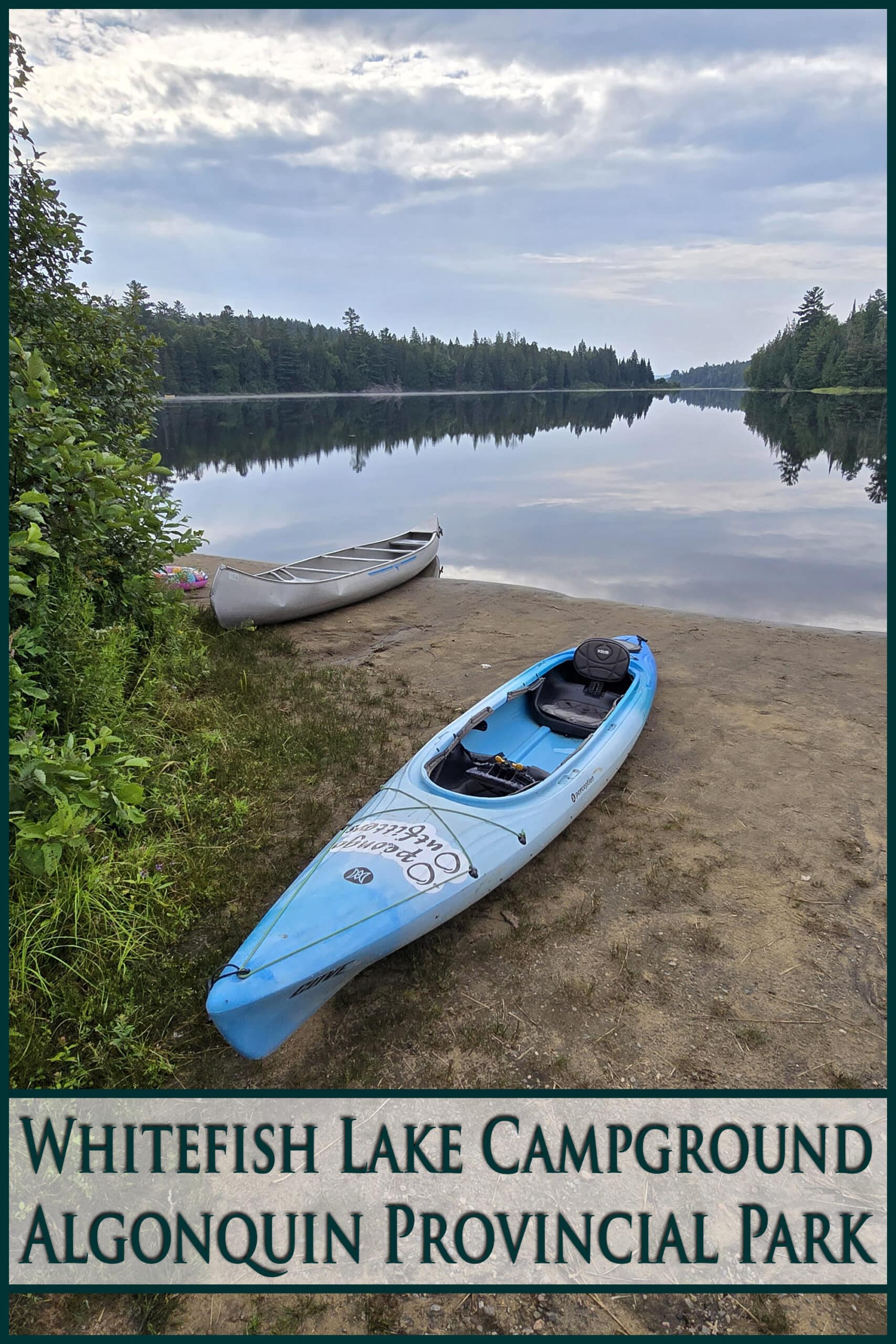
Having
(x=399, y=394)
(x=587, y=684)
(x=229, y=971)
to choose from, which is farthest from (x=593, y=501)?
(x=399, y=394)

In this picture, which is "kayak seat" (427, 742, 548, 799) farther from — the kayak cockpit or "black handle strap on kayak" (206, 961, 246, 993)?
"black handle strap on kayak" (206, 961, 246, 993)

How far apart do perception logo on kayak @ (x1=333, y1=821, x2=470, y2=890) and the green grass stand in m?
0.80

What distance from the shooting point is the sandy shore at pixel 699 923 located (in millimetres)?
3758

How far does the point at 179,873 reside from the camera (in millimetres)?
4773

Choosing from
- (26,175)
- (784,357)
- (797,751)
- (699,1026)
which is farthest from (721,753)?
(784,357)

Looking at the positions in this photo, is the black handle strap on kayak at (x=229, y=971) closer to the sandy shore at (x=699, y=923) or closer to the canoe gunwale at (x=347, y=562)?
the sandy shore at (x=699, y=923)

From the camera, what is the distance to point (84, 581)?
19.6ft

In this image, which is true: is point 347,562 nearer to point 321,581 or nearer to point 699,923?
point 321,581

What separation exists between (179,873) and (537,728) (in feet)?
12.4

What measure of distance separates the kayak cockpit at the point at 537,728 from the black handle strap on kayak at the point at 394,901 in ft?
1.19

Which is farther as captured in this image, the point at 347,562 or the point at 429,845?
the point at 347,562

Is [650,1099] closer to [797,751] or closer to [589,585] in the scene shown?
[797,751]

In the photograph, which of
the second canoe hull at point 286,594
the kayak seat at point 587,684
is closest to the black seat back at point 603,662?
the kayak seat at point 587,684
